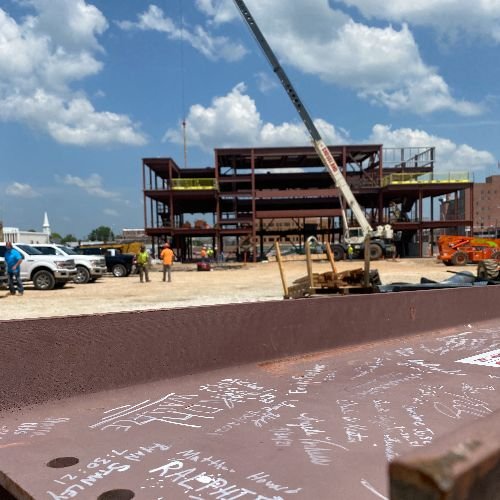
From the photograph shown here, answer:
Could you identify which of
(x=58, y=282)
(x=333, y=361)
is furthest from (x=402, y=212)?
(x=333, y=361)

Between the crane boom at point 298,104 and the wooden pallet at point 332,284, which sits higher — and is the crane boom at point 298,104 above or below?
above

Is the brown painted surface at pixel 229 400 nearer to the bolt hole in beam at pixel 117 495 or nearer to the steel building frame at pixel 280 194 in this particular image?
the bolt hole in beam at pixel 117 495

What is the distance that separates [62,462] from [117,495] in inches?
23.4

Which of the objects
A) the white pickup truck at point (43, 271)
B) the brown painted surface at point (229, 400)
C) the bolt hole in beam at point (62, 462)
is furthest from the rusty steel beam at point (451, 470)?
the white pickup truck at point (43, 271)

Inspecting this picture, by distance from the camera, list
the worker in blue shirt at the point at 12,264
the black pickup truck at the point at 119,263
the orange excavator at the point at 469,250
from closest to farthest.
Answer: the worker in blue shirt at the point at 12,264 → the black pickup truck at the point at 119,263 → the orange excavator at the point at 469,250

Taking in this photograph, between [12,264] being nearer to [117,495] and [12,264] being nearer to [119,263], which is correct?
[119,263]

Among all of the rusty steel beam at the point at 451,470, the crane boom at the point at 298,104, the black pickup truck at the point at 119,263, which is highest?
the crane boom at the point at 298,104

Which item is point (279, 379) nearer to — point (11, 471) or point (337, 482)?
point (337, 482)

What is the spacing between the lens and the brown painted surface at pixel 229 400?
2732mm

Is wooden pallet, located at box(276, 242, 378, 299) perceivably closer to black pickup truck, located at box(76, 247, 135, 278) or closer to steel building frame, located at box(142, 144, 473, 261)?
black pickup truck, located at box(76, 247, 135, 278)

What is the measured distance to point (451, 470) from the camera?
1.04m

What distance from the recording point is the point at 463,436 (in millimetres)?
1171

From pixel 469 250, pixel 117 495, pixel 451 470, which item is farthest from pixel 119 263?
pixel 451 470

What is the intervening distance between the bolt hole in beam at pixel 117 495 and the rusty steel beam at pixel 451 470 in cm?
190
